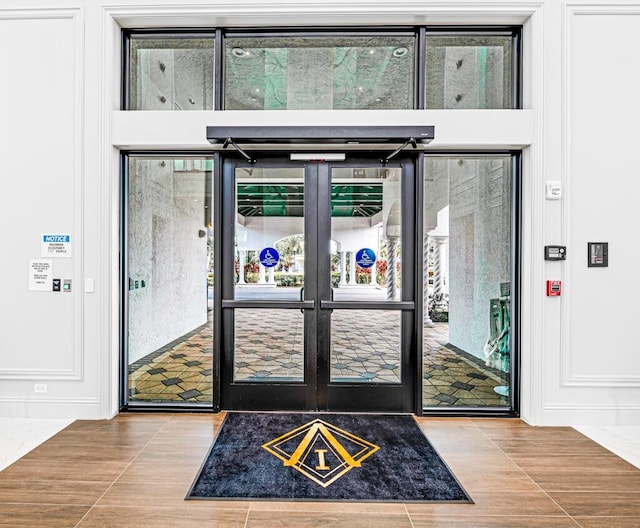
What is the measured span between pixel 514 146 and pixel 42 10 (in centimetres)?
435

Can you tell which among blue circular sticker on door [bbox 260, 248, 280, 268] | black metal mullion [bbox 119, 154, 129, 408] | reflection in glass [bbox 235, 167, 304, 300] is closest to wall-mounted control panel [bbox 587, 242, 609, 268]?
reflection in glass [bbox 235, 167, 304, 300]

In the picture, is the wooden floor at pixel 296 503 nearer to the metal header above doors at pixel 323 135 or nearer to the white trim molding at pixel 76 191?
the white trim molding at pixel 76 191

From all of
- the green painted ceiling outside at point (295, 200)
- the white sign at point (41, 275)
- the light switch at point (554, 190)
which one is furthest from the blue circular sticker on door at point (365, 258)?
the white sign at point (41, 275)

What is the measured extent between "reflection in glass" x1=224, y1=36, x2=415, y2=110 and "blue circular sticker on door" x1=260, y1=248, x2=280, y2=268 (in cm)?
133

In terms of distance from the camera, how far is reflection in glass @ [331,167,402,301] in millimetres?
3566

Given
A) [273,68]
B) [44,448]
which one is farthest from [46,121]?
[44,448]

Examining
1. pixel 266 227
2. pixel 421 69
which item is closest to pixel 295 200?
pixel 266 227

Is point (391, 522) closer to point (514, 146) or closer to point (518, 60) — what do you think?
point (514, 146)

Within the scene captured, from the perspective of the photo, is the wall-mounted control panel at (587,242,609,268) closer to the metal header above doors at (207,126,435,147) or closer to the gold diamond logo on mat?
the metal header above doors at (207,126,435,147)

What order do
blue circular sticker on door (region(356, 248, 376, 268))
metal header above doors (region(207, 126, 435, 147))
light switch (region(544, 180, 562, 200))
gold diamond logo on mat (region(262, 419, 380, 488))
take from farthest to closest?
1. blue circular sticker on door (region(356, 248, 376, 268))
2. light switch (region(544, 180, 562, 200))
3. metal header above doors (region(207, 126, 435, 147))
4. gold diamond logo on mat (region(262, 419, 380, 488))

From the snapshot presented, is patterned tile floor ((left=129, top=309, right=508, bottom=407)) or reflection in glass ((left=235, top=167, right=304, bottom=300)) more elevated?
reflection in glass ((left=235, top=167, right=304, bottom=300))

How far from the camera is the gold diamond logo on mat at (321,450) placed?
255cm

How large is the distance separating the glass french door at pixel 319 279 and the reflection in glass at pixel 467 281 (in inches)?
10.6

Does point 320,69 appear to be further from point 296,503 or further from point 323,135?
point 296,503
